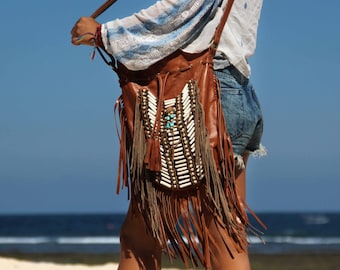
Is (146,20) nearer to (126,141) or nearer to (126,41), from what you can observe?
(126,41)

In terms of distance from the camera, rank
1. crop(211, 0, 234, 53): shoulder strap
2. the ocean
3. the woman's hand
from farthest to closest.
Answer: the ocean < the woman's hand < crop(211, 0, 234, 53): shoulder strap

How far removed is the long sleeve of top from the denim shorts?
Result: 0.21 ft

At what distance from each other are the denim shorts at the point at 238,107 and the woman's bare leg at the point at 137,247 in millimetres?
419

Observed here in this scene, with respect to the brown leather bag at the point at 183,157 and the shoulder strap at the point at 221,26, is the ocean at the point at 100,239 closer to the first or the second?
the brown leather bag at the point at 183,157

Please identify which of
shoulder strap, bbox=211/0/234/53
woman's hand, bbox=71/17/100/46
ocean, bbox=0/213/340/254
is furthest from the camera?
ocean, bbox=0/213/340/254

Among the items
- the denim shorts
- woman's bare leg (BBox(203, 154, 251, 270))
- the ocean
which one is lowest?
the ocean

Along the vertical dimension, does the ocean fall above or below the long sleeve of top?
below

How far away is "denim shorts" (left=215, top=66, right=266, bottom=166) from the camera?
2654mm

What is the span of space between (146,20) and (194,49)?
0.19 m

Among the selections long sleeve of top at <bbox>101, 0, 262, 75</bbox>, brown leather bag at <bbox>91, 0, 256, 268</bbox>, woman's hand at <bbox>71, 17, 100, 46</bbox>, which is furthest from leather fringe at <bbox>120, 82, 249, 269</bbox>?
woman's hand at <bbox>71, 17, 100, 46</bbox>

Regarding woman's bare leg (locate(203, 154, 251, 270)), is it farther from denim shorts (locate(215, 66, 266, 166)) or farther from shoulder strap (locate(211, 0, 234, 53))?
shoulder strap (locate(211, 0, 234, 53))

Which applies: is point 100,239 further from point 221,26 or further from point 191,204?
point 221,26

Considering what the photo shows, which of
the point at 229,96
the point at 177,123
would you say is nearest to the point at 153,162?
the point at 177,123

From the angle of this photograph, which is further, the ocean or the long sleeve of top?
the ocean
